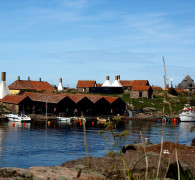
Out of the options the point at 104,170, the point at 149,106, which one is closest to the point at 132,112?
the point at 149,106

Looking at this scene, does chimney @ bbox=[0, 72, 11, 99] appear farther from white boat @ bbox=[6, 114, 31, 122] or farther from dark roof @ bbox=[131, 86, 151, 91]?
dark roof @ bbox=[131, 86, 151, 91]

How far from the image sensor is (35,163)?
30891 mm

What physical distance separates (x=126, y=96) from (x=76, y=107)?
33.8 meters

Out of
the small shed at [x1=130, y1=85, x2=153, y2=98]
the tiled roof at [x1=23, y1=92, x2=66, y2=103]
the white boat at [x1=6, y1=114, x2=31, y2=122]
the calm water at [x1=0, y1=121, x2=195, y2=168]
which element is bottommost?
the calm water at [x1=0, y1=121, x2=195, y2=168]

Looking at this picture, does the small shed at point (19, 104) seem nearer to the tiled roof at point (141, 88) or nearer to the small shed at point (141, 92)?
the small shed at point (141, 92)

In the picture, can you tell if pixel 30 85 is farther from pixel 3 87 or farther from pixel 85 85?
pixel 85 85

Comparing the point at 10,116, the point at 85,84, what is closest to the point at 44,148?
the point at 10,116

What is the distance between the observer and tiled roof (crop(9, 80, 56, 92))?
108 meters

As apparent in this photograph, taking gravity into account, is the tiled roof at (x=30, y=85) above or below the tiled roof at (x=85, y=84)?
below

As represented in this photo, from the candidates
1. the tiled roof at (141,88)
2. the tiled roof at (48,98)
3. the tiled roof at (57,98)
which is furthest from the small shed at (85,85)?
the tiled roof at (48,98)

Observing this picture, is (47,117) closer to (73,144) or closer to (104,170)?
(73,144)

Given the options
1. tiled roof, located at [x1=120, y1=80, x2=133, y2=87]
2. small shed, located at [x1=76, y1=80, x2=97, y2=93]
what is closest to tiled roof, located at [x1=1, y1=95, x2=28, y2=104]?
small shed, located at [x1=76, y1=80, x2=97, y2=93]

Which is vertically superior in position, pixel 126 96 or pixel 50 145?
pixel 126 96

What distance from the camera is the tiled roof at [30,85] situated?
10781 centimetres
